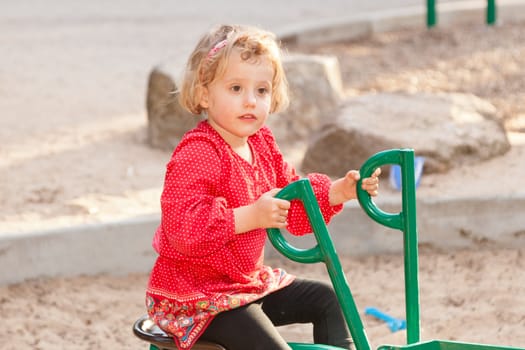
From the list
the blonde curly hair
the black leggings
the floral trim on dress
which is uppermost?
the blonde curly hair

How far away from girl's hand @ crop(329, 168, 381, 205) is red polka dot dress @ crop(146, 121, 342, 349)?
0.03 meters

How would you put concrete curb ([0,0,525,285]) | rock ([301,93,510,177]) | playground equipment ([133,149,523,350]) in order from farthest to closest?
rock ([301,93,510,177]) → concrete curb ([0,0,525,285]) → playground equipment ([133,149,523,350])

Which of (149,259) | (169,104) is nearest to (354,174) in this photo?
(149,259)

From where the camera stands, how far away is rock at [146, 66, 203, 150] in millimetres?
4773

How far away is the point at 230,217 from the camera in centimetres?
221

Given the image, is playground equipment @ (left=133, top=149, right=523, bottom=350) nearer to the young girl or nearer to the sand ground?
the young girl

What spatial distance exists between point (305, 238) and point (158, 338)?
5.06ft

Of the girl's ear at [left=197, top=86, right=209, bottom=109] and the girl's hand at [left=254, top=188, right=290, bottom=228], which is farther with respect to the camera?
the girl's ear at [left=197, top=86, right=209, bottom=109]

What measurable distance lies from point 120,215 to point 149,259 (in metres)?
0.22

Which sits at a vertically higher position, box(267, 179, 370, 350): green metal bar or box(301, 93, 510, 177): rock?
box(267, 179, 370, 350): green metal bar

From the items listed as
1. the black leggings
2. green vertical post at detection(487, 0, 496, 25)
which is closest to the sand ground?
the black leggings

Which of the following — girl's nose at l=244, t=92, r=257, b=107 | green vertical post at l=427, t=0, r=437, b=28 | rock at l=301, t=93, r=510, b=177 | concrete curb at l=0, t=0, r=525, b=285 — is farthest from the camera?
green vertical post at l=427, t=0, r=437, b=28

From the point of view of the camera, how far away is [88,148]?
4.75 meters

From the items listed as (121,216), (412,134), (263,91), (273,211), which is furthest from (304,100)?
(273,211)
